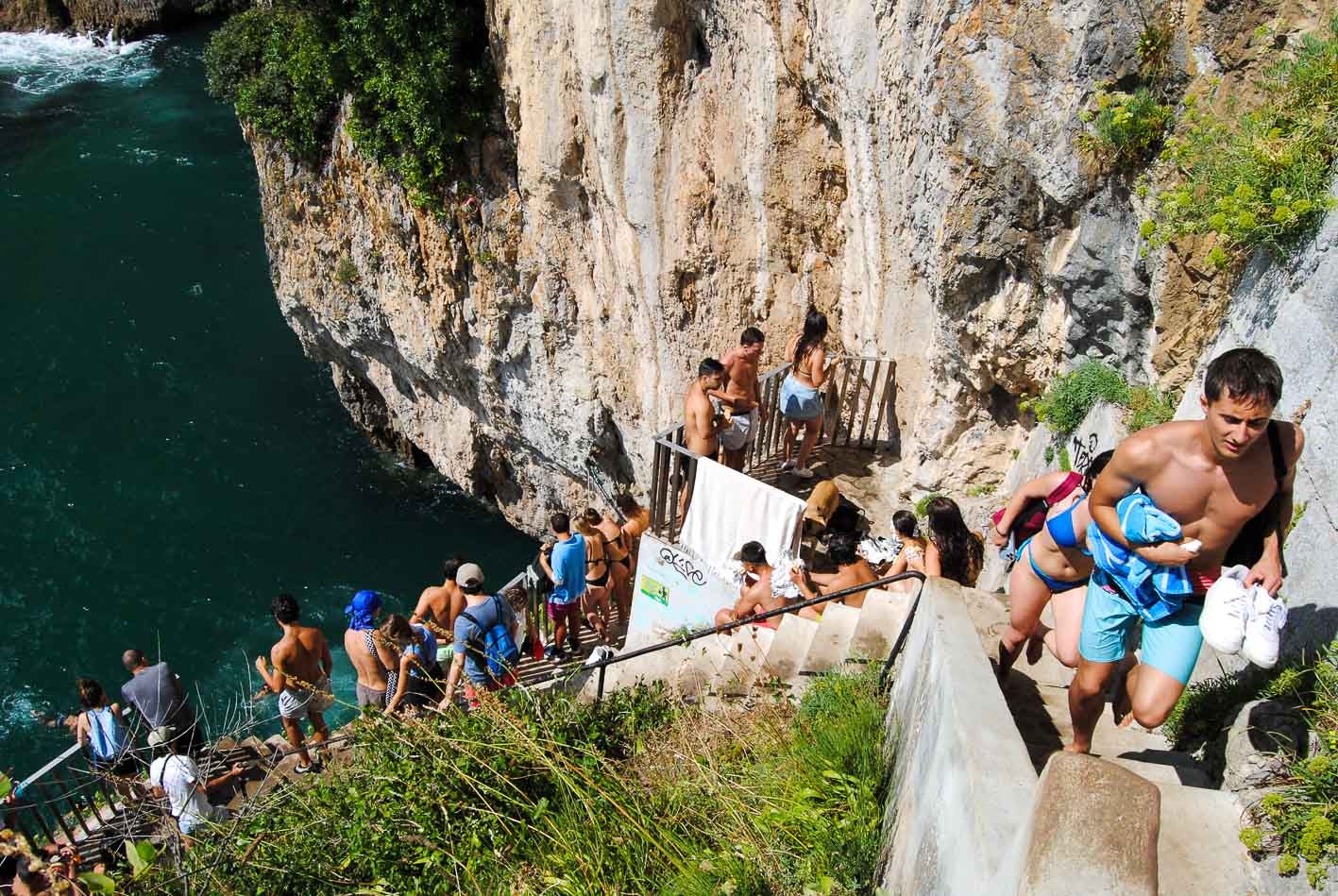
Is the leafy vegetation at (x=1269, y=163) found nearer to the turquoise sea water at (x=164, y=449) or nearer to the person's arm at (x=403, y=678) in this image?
the person's arm at (x=403, y=678)

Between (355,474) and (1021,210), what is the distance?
1636 centimetres

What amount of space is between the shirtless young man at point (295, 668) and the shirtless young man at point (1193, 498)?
6074mm

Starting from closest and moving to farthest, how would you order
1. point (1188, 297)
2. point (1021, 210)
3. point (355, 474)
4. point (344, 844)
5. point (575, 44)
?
point (344, 844) < point (1188, 297) < point (1021, 210) < point (575, 44) < point (355, 474)

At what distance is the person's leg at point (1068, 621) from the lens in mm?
5094

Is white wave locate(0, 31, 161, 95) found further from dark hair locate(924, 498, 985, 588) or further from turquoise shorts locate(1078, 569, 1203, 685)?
turquoise shorts locate(1078, 569, 1203, 685)

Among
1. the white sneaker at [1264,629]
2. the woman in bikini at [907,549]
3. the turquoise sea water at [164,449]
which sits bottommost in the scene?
the turquoise sea water at [164,449]

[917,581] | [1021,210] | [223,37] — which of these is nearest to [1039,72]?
[1021,210]

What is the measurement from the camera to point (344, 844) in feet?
19.1

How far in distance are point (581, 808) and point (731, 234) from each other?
28.6ft

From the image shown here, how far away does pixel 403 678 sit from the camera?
303 inches

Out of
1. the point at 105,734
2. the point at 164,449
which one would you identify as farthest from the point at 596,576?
the point at 164,449

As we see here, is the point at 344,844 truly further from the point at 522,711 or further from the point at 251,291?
the point at 251,291

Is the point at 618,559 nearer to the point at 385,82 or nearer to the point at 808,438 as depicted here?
the point at 808,438

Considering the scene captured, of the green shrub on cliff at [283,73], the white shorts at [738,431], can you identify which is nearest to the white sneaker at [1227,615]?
the white shorts at [738,431]
